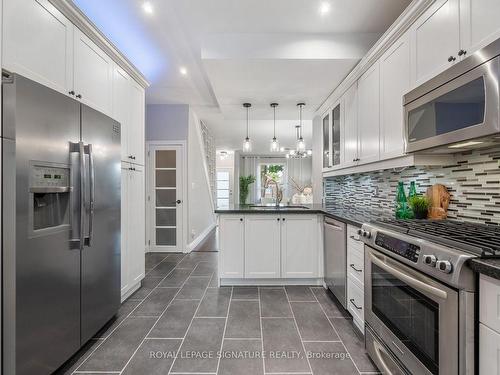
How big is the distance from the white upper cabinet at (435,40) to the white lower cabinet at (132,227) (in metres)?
2.63

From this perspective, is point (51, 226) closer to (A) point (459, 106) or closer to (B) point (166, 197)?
(A) point (459, 106)

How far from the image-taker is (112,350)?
1803mm

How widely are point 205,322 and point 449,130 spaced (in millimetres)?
2251

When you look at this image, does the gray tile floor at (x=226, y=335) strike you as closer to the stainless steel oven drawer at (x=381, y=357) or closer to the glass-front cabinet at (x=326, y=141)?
the stainless steel oven drawer at (x=381, y=357)

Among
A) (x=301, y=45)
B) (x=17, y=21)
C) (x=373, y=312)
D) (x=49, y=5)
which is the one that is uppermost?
(x=301, y=45)

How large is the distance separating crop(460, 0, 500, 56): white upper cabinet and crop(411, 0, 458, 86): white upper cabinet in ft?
0.14

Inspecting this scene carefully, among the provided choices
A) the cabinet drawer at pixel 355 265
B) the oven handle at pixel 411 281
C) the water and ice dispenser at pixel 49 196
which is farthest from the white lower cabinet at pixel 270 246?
the water and ice dispenser at pixel 49 196

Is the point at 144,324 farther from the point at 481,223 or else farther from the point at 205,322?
the point at 481,223

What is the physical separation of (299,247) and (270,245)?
0.34m

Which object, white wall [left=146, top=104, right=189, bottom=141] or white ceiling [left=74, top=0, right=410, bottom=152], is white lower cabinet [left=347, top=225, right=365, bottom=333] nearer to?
white ceiling [left=74, top=0, right=410, bottom=152]

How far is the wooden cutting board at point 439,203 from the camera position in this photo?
1819 mm

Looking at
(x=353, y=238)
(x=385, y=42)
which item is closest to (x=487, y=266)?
(x=353, y=238)

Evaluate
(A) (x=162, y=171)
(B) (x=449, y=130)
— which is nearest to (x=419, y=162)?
(B) (x=449, y=130)

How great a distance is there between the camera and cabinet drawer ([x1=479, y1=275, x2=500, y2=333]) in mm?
842
